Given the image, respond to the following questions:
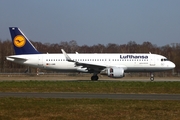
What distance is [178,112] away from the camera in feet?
48.5

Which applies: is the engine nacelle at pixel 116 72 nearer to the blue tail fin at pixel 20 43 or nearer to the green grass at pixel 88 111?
the blue tail fin at pixel 20 43

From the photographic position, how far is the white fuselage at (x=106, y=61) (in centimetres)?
4166

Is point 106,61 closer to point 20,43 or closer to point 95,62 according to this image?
point 95,62

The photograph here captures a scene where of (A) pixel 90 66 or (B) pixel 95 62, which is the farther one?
(B) pixel 95 62

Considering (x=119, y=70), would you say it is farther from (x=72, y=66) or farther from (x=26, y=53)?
(x=26, y=53)

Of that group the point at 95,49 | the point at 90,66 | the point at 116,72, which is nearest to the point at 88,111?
the point at 116,72

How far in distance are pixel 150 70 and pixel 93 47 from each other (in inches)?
4259

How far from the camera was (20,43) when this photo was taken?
43469mm

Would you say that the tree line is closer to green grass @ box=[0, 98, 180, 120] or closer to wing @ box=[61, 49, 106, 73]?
wing @ box=[61, 49, 106, 73]

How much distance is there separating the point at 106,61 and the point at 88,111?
2721 centimetres

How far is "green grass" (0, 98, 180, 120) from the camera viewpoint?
44.1ft

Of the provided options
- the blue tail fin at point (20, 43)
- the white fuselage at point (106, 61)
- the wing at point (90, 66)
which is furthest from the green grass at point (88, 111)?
the blue tail fin at point (20, 43)

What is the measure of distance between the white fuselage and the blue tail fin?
744 millimetres

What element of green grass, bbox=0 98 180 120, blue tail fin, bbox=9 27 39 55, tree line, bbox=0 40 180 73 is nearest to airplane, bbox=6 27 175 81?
blue tail fin, bbox=9 27 39 55
